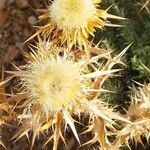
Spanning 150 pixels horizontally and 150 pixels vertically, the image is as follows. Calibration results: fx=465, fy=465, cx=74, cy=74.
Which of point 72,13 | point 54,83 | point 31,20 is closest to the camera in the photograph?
point 54,83

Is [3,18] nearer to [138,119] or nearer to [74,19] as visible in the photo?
[74,19]

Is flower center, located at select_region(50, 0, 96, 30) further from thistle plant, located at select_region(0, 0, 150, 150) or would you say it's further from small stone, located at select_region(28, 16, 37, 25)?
small stone, located at select_region(28, 16, 37, 25)

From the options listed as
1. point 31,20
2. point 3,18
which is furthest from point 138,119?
point 3,18

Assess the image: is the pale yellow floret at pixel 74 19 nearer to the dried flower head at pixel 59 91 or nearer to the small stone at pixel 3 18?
the dried flower head at pixel 59 91

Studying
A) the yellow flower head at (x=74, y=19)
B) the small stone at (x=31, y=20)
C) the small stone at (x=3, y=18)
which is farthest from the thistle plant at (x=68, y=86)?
the small stone at (x=3, y=18)

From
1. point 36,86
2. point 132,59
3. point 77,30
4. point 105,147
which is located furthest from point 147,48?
point 36,86

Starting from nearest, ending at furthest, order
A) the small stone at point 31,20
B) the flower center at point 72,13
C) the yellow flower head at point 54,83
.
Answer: the yellow flower head at point 54,83 → the flower center at point 72,13 → the small stone at point 31,20

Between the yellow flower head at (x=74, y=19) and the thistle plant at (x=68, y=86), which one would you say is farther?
the yellow flower head at (x=74, y=19)

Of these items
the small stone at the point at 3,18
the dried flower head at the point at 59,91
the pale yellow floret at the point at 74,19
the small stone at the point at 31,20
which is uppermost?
the pale yellow floret at the point at 74,19

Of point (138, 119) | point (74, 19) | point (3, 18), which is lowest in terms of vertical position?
point (3, 18)
